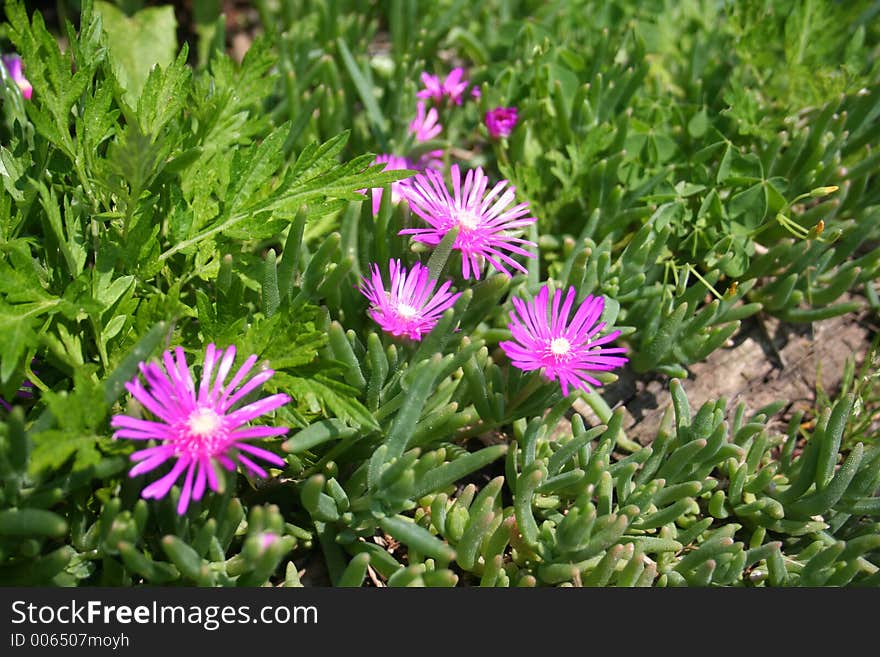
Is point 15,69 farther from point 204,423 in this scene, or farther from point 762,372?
point 762,372

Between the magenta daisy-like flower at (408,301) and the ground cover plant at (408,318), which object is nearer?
the ground cover plant at (408,318)

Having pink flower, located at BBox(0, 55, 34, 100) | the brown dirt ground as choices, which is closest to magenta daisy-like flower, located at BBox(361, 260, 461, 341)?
the brown dirt ground

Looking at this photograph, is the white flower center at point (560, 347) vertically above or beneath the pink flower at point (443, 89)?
beneath

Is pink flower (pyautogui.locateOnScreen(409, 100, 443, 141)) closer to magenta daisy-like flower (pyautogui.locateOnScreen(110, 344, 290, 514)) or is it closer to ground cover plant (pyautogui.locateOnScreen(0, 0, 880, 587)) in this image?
ground cover plant (pyautogui.locateOnScreen(0, 0, 880, 587))

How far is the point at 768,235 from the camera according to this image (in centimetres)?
218

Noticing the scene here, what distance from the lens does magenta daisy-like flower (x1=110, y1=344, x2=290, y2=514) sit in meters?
1.19

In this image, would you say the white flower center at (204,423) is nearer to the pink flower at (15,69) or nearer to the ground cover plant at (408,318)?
the ground cover plant at (408,318)

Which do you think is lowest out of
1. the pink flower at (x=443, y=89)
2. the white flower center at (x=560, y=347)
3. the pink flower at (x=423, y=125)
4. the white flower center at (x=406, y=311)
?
the white flower center at (x=560, y=347)

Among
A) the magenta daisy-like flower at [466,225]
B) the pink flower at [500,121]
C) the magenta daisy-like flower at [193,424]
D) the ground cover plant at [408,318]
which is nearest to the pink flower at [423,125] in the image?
the ground cover plant at [408,318]

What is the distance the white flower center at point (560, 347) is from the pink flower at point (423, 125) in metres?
0.88

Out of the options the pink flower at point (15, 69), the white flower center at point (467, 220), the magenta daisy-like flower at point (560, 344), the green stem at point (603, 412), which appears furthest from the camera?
the pink flower at point (15, 69)

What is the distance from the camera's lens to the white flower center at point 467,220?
5.41 ft

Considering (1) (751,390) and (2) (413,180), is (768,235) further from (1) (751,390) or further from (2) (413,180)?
(2) (413,180)

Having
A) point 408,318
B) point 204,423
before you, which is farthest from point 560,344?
point 204,423
